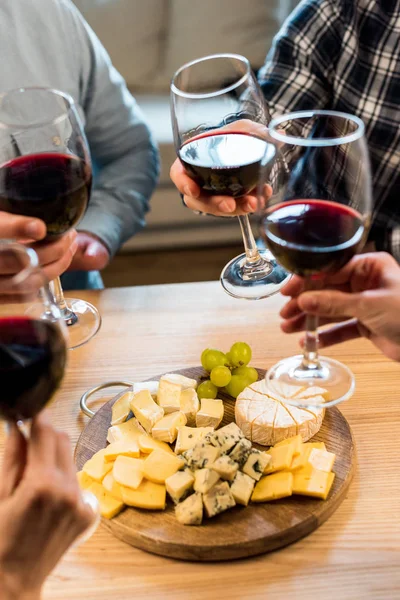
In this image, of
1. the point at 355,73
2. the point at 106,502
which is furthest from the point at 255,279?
the point at 355,73

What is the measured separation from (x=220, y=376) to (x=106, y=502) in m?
0.28

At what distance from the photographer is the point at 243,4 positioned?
120 inches

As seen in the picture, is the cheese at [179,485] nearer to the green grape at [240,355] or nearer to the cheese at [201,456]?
the cheese at [201,456]

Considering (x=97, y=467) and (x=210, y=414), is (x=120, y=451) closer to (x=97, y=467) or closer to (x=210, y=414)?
(x=97, y=467)

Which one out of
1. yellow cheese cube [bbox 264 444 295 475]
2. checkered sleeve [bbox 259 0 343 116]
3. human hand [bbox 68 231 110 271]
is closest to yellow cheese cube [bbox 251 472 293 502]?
yellow cheese cube [bbox 264 444 295 475]

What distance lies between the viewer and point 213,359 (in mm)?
1145

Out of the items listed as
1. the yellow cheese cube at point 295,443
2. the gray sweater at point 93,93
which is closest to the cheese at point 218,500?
the yellow cheese cube at point 295,443

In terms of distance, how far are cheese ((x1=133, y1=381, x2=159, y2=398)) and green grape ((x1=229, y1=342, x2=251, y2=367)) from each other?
0.13 metres

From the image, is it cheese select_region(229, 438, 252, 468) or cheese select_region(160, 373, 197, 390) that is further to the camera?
cheese select_region(160, 373, 197, 390)

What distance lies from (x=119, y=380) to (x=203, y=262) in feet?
6.72

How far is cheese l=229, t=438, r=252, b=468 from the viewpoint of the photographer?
96 centimetres

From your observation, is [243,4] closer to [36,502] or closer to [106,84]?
[106,84]

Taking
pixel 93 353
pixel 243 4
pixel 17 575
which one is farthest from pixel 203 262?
pixel 17 575

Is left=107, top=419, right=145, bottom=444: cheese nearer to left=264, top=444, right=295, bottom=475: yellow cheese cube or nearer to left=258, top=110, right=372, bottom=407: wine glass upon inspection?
left=264, top=444, right=295, bottom=475: yellow cheese cube
